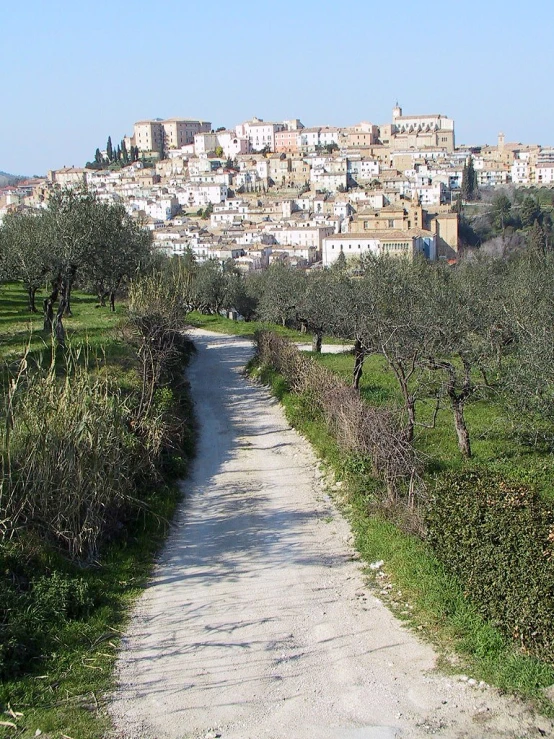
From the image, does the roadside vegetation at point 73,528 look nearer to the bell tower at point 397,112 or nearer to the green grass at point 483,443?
the green grass at point 483,443

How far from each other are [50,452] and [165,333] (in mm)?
8461

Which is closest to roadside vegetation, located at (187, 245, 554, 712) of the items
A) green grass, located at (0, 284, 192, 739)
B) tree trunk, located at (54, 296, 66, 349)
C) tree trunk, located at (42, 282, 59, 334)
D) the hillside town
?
green grass, located at (0, 284, 192, 739)

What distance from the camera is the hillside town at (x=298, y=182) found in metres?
92.4

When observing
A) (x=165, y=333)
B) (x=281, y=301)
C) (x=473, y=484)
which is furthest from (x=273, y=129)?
(x=473, y=484)

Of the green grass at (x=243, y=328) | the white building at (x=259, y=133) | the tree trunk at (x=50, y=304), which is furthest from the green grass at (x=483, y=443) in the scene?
the white building at (x=259, y=133)

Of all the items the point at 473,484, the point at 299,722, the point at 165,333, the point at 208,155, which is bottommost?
the point at 299,722

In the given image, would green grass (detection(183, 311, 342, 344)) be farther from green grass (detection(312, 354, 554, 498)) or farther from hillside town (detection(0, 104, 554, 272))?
hillside town (detection(0, 104, 554, 272))

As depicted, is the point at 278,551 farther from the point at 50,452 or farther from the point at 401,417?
the point at 401,417

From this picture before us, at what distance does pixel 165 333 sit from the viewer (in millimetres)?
16750

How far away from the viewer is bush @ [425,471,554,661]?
20.1ft

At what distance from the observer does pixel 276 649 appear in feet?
22.0

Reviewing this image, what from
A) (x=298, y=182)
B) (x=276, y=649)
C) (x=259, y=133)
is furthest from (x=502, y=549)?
(x=259, y=133)

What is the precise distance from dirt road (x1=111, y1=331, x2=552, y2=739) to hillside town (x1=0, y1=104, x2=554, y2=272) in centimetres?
6944

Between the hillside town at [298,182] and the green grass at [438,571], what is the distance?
66127 mm
